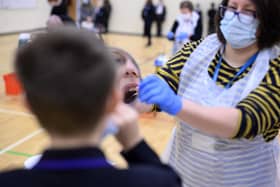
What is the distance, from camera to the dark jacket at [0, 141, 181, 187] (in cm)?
60

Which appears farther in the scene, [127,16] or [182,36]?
[127,16]

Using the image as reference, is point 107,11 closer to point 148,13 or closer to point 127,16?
point 127,16

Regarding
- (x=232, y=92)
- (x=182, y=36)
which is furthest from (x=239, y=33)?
(x=182, y=36)

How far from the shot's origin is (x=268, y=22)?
48.4 inches

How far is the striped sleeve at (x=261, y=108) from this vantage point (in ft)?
3.51

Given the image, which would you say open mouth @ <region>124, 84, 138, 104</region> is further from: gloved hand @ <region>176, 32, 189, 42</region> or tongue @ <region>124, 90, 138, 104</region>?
gloved hand @ <region>176, 32, 189, 42</region>

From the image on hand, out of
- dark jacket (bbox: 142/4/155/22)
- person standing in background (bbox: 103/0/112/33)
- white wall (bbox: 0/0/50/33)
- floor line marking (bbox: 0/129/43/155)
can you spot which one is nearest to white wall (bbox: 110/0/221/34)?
person standing in background (bbox: 103/0/112/33)

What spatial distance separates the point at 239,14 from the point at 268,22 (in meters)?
0.12

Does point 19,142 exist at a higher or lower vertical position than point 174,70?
lower

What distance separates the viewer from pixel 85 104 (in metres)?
0.59

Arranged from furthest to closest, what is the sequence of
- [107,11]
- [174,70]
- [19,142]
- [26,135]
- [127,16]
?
[127,16] → [107,11] → [26,135] → [19,142] → [174,70]

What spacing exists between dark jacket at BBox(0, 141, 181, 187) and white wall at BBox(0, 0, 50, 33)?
30.3 ft

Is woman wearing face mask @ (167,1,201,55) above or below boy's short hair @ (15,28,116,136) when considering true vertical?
below

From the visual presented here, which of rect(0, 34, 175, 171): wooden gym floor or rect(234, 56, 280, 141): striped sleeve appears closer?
rect(234, 56, 280, 141): striped sleeve
